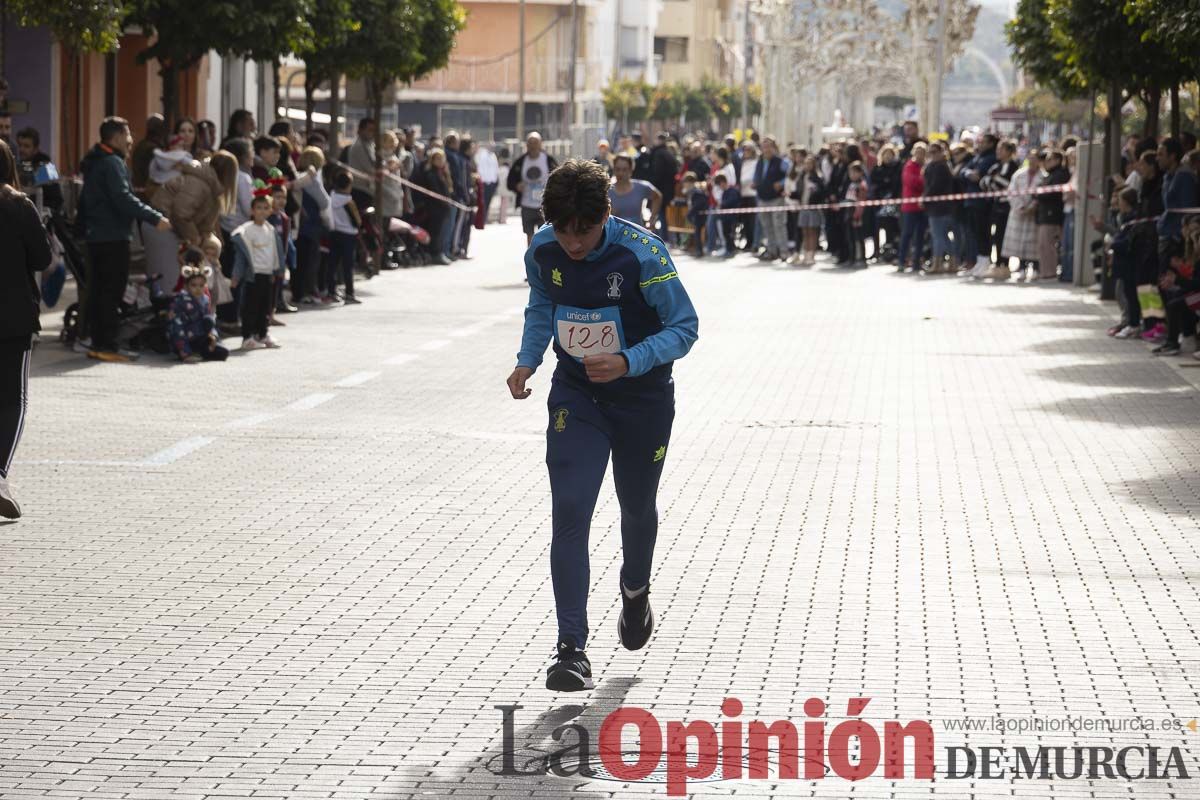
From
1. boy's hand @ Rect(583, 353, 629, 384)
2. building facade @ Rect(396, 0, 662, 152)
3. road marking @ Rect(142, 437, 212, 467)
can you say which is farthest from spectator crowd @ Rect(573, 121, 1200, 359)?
building facade @ Rect(396, 0, 662, 152)

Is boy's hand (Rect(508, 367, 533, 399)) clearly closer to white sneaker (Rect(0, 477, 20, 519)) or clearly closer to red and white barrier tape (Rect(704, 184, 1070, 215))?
white sneaker (Rect(0, 477, 20, 519))

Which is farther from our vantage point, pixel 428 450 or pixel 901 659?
pixel 428 450

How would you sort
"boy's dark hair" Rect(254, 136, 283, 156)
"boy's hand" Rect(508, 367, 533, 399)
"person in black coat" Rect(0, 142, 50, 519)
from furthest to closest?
"boy's dark hair" Rect(254, 136, 283, 156) → "person in black coat" Rect(0, 142, 50, 519) → "boy's hand" Rect(508, 367, 533, 399)

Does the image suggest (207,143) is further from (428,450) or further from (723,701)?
(723,701)

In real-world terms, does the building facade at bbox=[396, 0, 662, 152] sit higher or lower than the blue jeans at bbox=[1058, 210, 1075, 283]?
higher

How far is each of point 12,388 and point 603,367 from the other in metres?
4.26

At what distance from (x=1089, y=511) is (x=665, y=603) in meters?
2.88

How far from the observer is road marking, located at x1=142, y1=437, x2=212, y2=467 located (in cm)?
1132

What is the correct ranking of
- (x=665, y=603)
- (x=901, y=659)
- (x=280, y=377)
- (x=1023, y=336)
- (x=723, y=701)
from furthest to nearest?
(x=1023, y=336) < (x=280, y=377) < (x=665, y=603) < (x=901, y=659) < (x=723, y=701)

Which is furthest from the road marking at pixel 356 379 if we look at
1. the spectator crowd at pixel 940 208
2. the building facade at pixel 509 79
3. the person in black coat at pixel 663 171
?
the building facade at pixel 509 79

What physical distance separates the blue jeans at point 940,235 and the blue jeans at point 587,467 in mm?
22524

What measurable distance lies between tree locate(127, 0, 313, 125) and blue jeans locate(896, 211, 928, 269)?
935 centimetres

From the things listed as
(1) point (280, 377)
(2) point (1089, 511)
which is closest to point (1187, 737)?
(2) point (1089, 511)

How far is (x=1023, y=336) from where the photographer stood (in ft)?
64.6
